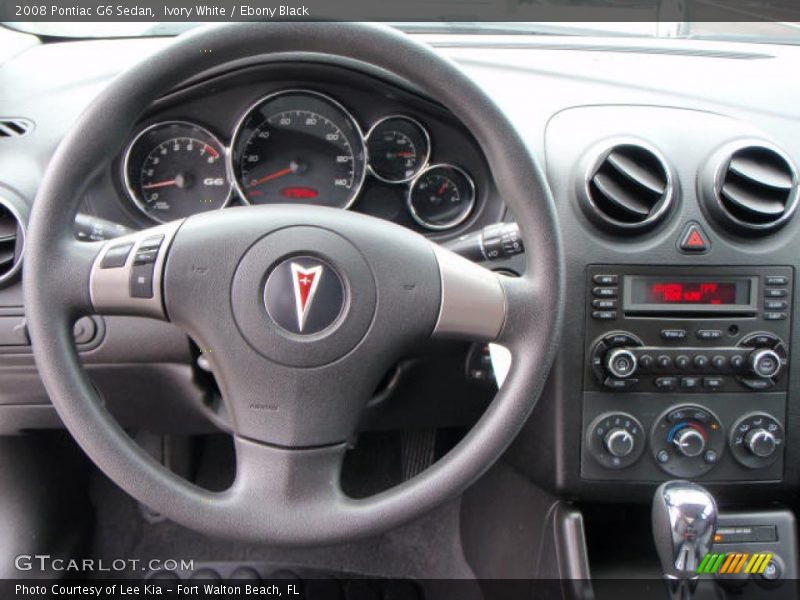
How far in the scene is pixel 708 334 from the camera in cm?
142

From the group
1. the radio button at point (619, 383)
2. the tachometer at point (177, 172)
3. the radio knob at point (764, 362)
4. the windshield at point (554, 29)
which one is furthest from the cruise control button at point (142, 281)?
the radio knob at point (764, 362)

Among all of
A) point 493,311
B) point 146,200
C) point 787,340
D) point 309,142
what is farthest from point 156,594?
point 787,340

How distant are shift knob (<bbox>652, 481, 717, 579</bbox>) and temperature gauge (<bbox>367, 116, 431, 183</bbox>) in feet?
2.32

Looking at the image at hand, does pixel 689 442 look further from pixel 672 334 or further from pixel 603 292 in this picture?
pixel 603 292

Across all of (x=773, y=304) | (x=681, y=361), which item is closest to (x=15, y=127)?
(x=681, y=361)

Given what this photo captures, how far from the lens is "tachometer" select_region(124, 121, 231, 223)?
1.44m

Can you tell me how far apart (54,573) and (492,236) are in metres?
1.29

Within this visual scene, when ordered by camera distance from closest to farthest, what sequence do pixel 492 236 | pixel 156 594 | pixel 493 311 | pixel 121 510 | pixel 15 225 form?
pixel 493 311
pixel 492 236
pixel 15 225
pixel 156 594
pixel 121 510

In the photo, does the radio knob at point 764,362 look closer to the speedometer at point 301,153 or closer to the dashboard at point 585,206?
the dashboard at point 585,206

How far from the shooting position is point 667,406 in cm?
144

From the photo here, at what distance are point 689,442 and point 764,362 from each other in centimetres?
19

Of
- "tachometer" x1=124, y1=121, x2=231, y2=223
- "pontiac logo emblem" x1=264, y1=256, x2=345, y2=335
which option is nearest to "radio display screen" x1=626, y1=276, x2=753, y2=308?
"pontiac logo emblem" x1=264, y1=256, x2=345, y2=335

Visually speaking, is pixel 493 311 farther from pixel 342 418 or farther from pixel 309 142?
pixel 309 142

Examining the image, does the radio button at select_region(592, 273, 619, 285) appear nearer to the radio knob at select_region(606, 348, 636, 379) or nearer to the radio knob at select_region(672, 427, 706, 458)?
the radio knob at select_region(606, 348, 636, 379)
